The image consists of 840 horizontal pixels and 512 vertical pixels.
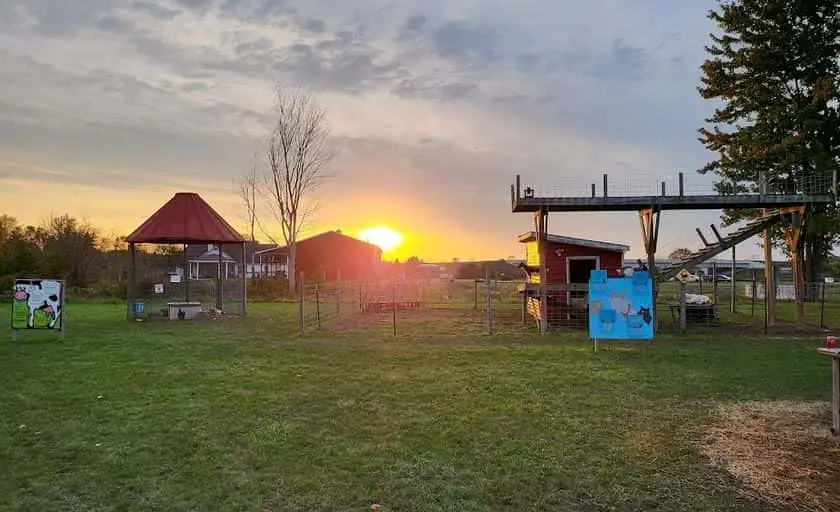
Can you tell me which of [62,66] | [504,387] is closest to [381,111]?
[62,66]

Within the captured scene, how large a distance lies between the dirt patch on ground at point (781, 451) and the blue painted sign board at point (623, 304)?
184 inches

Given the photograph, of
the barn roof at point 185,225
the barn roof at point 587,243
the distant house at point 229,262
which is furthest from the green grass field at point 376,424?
the distant house at point 229,262

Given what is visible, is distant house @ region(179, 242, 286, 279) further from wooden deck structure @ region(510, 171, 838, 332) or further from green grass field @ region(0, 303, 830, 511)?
green grass field @ region(0, 303, 830, 511)

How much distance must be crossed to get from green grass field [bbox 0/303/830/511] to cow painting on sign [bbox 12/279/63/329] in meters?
1.28

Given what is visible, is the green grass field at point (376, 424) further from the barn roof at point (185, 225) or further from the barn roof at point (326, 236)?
the barn roof at point (326, 236)

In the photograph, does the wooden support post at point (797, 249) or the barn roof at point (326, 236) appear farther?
the barn roof at point (326, 236)

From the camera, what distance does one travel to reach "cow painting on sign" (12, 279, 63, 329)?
41.9ft

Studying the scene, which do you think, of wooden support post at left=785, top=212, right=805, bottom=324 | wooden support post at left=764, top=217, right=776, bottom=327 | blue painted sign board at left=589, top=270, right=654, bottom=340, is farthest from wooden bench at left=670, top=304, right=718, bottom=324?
blue painted sign board at left=589, top=270, right=654, bottom=340

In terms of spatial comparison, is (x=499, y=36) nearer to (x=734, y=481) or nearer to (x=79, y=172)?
(x=734, y=481)

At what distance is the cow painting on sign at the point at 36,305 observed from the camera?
12.8m

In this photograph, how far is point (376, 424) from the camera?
5.97m

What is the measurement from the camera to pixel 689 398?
7227 mm

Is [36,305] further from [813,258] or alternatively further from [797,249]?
[813,258]

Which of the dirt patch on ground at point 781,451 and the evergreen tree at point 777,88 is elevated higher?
the evergreen tree at point 777,88
